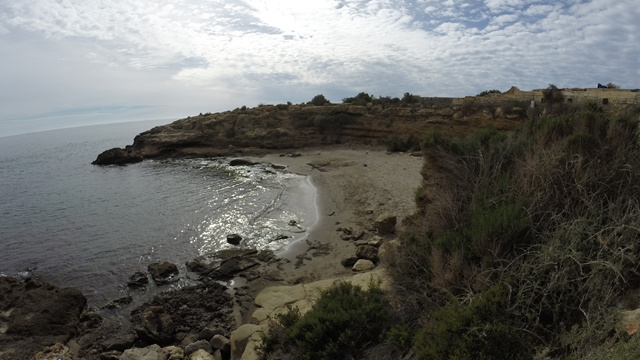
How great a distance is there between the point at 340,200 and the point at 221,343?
9.21m

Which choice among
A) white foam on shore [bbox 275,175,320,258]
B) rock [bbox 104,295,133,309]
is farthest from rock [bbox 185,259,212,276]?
white foam on shore [bbox 275,175,320,258]

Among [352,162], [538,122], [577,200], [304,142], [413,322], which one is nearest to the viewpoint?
[413,322]

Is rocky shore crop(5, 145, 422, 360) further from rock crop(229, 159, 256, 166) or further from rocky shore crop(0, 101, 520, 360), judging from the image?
rock crop(229, 159, 256, 166)

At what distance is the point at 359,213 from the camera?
509 inches

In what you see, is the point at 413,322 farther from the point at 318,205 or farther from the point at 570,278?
the point at 318,205

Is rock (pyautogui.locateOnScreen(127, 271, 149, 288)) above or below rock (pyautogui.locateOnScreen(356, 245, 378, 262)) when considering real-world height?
below

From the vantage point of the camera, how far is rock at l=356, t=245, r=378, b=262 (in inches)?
352

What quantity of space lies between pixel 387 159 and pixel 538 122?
15.5 metres

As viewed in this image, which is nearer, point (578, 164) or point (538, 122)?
point (578, 164)

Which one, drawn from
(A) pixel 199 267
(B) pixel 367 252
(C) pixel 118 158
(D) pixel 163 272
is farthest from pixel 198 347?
(C) pixel 118 158

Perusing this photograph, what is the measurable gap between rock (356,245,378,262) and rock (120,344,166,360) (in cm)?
495

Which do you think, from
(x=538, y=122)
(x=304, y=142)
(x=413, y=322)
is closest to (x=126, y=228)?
(x=413, y=322)

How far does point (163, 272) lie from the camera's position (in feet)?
31.0

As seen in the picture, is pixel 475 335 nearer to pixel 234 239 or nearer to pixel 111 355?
pixel 111 355
